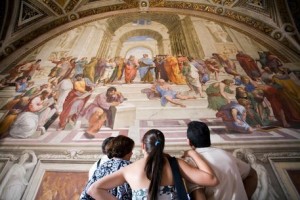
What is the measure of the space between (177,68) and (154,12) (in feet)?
11.0

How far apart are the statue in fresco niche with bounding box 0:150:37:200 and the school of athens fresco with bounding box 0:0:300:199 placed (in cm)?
2

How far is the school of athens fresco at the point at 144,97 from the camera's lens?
15.1 ft

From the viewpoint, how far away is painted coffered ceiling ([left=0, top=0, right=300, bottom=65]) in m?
7.83

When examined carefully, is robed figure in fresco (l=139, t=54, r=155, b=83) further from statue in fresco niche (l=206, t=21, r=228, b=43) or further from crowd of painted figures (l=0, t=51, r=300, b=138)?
statue in fresco niche (l=206, t=21, r=228, b=43)

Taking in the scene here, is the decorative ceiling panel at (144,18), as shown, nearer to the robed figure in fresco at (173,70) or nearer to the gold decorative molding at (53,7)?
the gold decorative molding at (53,7)

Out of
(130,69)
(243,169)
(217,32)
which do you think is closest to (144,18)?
(217,32)

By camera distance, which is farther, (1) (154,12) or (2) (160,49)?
(1) (154,12)

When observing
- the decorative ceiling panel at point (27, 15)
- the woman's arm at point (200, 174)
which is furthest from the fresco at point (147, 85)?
the woman's arm at point (200, 174)

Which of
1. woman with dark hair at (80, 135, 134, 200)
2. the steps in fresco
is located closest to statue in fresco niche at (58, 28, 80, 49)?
the steps in fresco

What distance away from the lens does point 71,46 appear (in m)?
7.87

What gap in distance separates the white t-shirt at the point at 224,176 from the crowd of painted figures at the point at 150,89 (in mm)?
3223

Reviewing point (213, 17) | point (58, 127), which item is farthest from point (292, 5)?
point (58, 127)

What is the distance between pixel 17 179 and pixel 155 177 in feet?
11.6

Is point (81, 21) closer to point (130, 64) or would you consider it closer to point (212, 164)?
point (130, 64)
